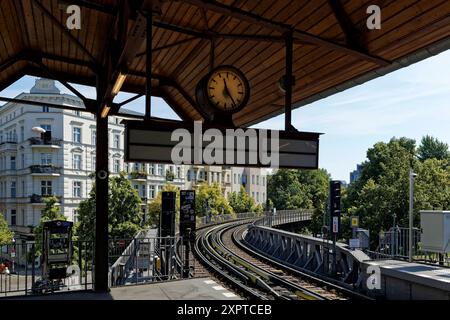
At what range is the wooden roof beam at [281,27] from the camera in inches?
175

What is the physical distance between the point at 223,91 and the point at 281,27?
4.16ft

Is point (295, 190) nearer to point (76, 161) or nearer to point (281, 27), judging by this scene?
point (76, 161)

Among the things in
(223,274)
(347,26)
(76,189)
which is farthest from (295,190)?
(347,26)

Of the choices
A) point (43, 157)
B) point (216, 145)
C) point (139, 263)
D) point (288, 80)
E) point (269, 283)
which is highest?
point (288, 80)

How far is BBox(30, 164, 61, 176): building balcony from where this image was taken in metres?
40.7

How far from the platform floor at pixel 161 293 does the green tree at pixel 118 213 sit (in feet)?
75.1

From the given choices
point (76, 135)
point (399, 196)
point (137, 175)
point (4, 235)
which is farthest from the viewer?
point (137, 175)

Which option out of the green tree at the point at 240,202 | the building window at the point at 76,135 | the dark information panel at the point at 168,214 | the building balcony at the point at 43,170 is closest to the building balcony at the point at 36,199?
the building balcony at the point at 43,170

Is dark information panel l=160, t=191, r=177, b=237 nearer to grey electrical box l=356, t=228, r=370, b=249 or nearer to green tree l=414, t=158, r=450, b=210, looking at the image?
grey electrical box l=356, t=228, r=370, b=249

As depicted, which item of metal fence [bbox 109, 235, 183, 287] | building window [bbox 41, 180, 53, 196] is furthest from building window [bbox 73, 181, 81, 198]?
metal fence [bbox 109, 235, 183, 287]

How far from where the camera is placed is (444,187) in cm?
3350

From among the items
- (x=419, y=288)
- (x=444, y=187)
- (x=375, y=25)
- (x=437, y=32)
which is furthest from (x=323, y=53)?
(x=444, y=187)

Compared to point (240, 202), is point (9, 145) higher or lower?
higher

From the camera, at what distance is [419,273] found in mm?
7141
